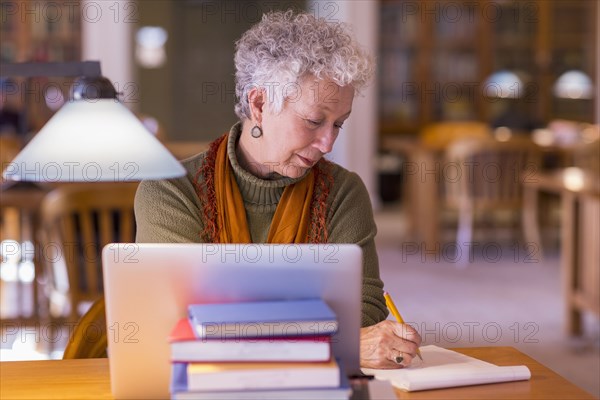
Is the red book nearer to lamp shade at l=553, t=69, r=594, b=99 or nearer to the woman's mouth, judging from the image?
the woman's mouth

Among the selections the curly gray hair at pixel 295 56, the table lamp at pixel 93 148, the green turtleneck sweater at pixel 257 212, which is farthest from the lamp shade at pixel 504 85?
the table lamp at pixel 93 148

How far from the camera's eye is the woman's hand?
154 centimetres

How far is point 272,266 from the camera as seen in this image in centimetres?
125

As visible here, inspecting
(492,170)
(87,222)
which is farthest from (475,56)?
(87,222)

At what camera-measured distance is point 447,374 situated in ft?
4.89

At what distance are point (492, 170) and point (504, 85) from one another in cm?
284

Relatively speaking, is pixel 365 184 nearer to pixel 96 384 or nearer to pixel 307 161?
pixel 307 161

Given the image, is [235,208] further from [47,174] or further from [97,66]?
[47,174]

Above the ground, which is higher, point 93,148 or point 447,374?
point 93,148

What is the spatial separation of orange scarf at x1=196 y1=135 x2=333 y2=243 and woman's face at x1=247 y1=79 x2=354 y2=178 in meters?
0.07

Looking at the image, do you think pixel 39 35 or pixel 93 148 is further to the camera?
pixel 39 35

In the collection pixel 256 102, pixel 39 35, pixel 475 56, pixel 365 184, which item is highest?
pixel 39 35

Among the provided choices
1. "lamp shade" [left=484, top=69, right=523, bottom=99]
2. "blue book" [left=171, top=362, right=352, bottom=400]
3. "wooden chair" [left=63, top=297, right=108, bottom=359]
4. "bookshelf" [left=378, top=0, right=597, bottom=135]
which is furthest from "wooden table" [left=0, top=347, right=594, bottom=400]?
"bookshelf" [left=378, top=0, right=597, bottom=135]

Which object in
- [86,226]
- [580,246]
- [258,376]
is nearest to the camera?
[258,376]
